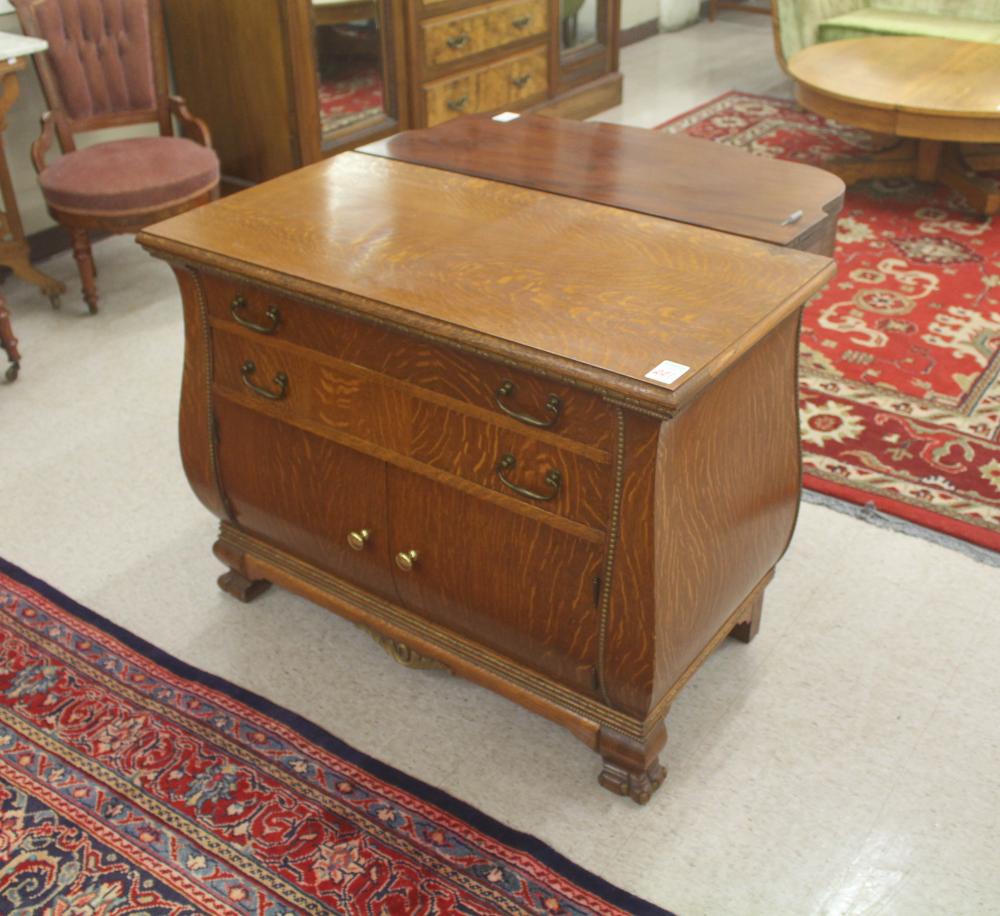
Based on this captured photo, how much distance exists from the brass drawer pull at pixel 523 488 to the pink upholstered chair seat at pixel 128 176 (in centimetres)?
218

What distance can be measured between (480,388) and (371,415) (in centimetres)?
26

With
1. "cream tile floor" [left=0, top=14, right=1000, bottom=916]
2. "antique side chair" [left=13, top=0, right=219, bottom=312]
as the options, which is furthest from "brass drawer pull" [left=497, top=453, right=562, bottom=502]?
"antique side chair" [left=13, top=0, right=219, bottom=312]

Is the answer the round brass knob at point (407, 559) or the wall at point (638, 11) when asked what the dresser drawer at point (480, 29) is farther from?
the round brass knob at point (407, 559)

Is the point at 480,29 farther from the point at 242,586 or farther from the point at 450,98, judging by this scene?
the point at 242,586

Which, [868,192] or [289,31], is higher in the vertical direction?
[289,31]

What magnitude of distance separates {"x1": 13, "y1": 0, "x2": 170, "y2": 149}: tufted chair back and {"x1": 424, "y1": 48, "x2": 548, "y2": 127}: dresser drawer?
3.73 feet

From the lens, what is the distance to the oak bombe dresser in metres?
1.68

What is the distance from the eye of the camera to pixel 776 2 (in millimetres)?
5367

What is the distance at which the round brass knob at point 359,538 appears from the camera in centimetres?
204

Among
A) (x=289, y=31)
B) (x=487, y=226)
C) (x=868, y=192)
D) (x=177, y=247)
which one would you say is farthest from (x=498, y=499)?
(x=868, y=192)

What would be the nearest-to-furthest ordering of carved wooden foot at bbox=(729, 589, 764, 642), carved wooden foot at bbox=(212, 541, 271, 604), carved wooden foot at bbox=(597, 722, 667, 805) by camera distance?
carved wooden foot at bbox=(597, 722, 667, 805), carved wooden foot at bbox=(729, 589, 764, 642), carved wooden foot at bbox=(212, 541, 271, 604)

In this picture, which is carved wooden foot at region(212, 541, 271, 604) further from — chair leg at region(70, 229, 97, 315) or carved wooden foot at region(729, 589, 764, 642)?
chair leg at region(70, 229, 97, 315)

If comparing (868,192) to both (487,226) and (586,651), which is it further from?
(586,651)

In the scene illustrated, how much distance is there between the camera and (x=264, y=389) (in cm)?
208
